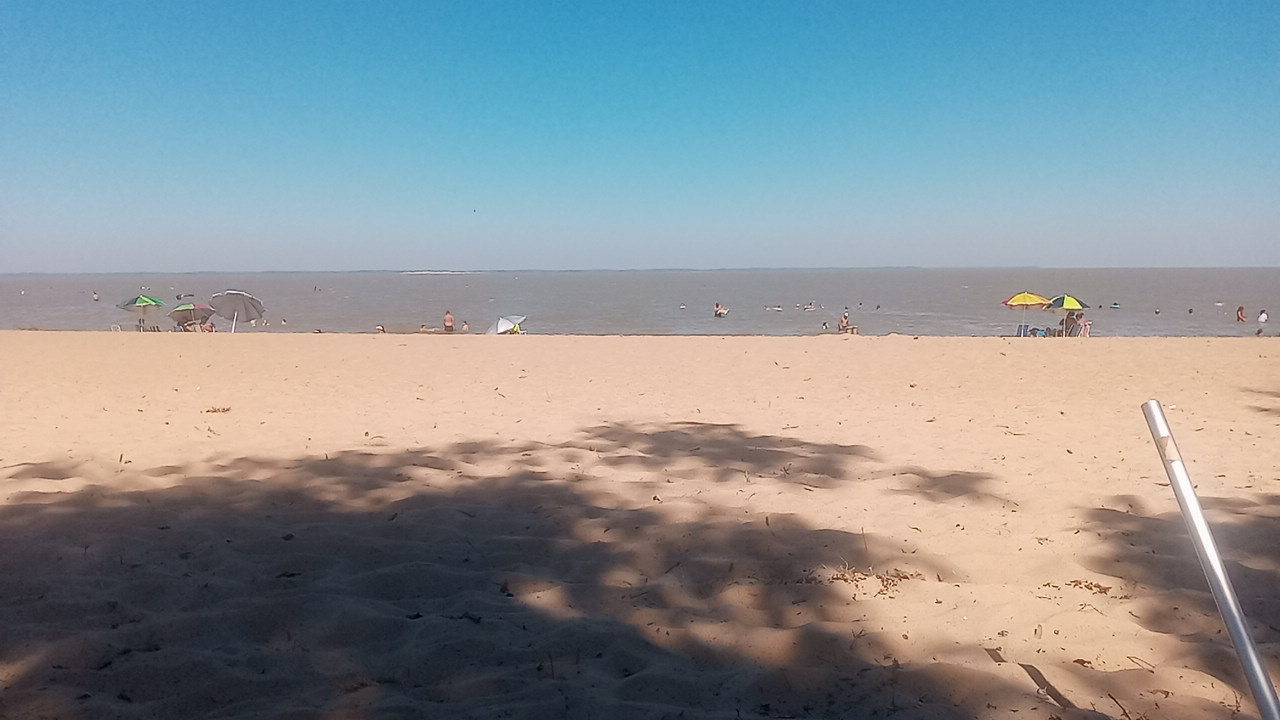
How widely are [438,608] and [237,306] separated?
2318 centimetres

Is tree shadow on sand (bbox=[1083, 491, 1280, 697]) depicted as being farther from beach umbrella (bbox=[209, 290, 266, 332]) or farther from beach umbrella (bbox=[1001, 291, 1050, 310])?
beach umbrella (bbox=[209, 290, 266, 332])

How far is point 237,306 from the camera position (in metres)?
23.0

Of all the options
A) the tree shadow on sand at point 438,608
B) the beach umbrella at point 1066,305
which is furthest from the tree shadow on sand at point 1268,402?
the beach umbrella at point 1066,305

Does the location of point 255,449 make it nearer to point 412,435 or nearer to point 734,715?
point 412,435

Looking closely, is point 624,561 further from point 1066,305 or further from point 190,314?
point 190,314

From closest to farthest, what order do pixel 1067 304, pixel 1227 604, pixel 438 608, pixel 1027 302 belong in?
1. pixel 1227 604
2. pixel 438 608
3. pixel 1067 304
4. pixel 1027 302

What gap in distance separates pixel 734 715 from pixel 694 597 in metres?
0.89

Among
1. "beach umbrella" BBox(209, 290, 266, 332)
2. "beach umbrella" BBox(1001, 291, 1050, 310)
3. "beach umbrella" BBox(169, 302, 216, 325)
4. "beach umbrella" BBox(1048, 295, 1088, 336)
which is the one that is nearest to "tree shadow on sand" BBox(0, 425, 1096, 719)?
"beach umbrella" BBox(209, 290, 266, 332)

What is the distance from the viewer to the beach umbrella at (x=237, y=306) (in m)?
22.8

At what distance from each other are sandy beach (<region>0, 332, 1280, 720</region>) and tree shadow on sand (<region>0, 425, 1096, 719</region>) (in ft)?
0.05

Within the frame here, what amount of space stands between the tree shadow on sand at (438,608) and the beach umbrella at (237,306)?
20.2m

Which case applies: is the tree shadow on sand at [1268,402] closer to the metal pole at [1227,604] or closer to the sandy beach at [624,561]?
the sandy beach at [624,561]

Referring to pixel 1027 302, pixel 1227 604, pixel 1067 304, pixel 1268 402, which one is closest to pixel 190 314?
pixel 1027 302

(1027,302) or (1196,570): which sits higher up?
(1027,302)
